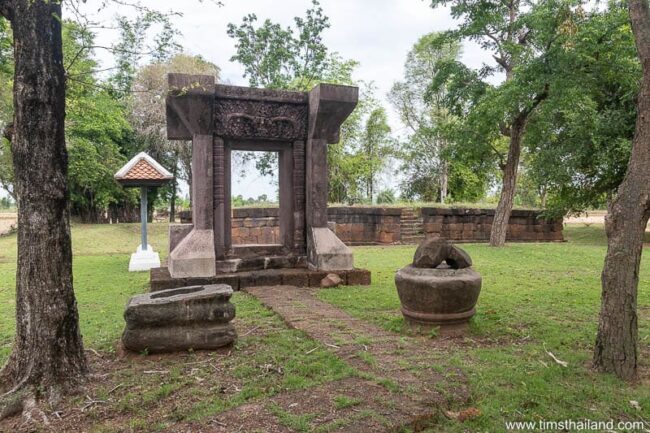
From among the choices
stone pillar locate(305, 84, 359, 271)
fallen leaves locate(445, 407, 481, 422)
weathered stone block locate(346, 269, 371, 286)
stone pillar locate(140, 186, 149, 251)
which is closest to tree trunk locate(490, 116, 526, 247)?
stone pillar locate(305, 84, 359, 271)

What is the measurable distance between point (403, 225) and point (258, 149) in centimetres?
996

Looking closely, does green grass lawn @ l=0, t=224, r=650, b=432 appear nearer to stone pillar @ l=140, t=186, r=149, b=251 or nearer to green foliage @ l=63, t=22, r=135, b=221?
stone pillar @ l=140, t=186, r=149, b=251

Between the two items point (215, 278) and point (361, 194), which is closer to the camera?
point (215, 278)

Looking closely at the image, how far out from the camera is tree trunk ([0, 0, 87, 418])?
135 inches

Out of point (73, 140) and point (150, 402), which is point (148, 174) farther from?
point (73, 140)

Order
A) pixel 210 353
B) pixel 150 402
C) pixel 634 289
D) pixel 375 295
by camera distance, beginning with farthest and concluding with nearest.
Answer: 1. pixel 375 295
2. pixel 210 353
3. pixel 634 289
4. pixel 150 402

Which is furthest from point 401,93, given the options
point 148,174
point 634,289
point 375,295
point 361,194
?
point 634,289

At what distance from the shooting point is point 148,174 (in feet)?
35.4

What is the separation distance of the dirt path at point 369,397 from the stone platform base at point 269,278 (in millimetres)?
3349

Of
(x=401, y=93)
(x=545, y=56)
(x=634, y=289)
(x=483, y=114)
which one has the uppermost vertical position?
(x=401, y=93)

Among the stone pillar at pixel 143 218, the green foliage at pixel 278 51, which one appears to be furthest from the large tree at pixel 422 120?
the stone pillar at pixel 143 218

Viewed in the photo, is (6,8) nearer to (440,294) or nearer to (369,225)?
(440,294)

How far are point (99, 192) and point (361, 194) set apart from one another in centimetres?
1536

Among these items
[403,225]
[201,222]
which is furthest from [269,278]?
[403,225]
